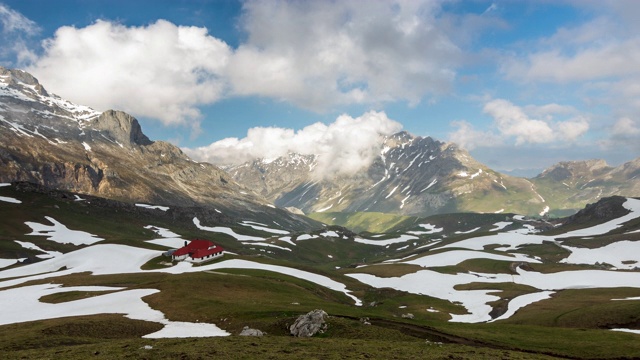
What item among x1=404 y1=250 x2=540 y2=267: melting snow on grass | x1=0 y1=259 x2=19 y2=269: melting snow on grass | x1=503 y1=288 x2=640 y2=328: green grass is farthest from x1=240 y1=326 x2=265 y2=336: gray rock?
x1=0 y1=259 x2=19 y2=269: melting snow on grass

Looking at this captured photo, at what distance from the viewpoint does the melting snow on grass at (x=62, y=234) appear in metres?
173

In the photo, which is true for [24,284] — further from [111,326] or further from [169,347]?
[169,347]

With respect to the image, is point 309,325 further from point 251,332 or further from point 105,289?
point 105,289

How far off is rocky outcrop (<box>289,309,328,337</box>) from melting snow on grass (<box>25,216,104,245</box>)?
15630 centimetres

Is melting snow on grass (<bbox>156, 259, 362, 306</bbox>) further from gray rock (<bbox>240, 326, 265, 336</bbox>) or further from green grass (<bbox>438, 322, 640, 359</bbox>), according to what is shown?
gray rock (<bbox>240, 326, 265, 336</bbox>)

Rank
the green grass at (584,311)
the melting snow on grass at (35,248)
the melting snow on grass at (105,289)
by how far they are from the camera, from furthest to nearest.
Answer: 1. the melting snow on grass at (35,248)
2. the green grass at (584,311)
3. the melting snow on grass at (105,289)

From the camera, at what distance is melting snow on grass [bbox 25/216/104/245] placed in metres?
173

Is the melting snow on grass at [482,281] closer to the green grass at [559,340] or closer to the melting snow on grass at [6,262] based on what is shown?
the green grass at [559,340]

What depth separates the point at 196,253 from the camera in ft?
394

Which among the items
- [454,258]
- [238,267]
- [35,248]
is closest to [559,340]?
[238,267]

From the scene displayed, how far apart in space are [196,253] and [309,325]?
8073 centimetres

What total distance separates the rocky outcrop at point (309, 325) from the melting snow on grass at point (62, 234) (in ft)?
513

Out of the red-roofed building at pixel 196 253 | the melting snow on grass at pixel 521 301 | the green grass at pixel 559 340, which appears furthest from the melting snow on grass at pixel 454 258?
the green grass at pixel 559 340

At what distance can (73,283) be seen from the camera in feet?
278
